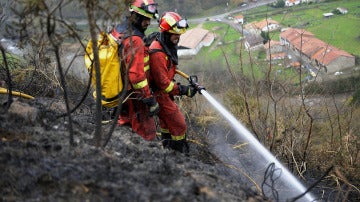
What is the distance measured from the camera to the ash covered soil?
7.37ft

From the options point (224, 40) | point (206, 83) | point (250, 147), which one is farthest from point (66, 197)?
point (224, 40)

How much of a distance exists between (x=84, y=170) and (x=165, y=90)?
2.10m

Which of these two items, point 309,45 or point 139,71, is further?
point 309,45

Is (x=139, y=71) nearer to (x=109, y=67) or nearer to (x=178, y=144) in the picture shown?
(x=109, y=67)

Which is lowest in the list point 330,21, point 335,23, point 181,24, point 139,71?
point 335,23

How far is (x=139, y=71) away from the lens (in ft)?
12.7

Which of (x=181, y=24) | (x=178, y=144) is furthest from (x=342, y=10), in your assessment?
(x=181, y=24)

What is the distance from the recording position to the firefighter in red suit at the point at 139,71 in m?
3.81

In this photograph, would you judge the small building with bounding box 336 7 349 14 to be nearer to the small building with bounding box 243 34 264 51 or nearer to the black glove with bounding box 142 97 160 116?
the small building with bounding box 243 34 264 51

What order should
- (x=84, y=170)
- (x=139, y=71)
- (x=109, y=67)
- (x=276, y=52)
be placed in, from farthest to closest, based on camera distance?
(x=276, y=52), (x=139, y=71), (x=109, y=67), (x=84, y=170)

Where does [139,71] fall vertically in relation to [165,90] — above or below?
above

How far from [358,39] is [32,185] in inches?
977

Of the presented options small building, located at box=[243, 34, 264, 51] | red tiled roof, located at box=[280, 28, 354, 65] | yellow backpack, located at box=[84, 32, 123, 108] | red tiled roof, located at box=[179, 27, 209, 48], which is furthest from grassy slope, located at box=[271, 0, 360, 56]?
yellow backpack, located at box=[84, 32, 123, 108]

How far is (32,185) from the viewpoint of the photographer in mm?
2268
